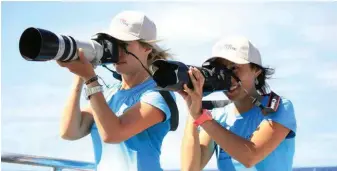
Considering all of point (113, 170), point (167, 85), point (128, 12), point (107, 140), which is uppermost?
point (128, 12)

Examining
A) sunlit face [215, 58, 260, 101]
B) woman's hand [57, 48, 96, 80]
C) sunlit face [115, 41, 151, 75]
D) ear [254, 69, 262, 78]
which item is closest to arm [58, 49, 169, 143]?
woman's hand [57, 48, 96, 80]

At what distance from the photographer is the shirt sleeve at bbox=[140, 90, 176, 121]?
221 cm

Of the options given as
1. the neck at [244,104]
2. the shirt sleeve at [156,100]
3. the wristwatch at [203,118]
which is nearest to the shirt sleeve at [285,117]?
the neck at [244,104]

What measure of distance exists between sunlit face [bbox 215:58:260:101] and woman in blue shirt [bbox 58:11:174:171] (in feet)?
0.78

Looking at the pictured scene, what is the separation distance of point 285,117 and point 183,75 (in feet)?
1.35

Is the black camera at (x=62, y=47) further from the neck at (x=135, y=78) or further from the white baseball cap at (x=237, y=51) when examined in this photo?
the white baseball cap at (x=237, y=51)

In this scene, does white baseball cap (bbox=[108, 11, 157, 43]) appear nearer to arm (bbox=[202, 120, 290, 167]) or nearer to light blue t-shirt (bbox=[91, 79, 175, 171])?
light blue t-shirt (bbox=[91, 79, 175, 171])

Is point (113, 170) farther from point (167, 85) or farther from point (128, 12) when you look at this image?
point (128, 12)

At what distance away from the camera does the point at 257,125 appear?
7.43 ft

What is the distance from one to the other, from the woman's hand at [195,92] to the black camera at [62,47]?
0.30 m

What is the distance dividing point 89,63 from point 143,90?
0.25 metres

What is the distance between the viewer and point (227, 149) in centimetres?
211

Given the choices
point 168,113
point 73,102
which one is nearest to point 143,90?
point 168,113

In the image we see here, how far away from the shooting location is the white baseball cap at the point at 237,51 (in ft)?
7.36
